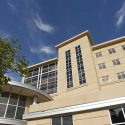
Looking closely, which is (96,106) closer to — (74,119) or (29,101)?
(74,119)

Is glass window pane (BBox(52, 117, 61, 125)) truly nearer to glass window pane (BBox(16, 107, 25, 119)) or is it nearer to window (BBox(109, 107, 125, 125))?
window (BBox(109, 107, 125, 125))

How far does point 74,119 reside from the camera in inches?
465

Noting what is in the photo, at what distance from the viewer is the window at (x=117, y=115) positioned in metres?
10.2

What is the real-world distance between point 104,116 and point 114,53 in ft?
68.4

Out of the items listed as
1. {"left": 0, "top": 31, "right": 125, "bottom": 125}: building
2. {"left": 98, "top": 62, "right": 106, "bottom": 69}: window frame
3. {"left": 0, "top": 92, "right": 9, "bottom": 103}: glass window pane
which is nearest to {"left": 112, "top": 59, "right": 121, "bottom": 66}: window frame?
{"left": 0, "top": 31, "right": 125, "bottom": 125}: building

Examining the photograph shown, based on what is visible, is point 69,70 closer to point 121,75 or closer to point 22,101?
point 121,75

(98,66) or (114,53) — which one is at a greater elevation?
(114,53)

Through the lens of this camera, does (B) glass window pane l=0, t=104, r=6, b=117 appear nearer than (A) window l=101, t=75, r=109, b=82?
Yes

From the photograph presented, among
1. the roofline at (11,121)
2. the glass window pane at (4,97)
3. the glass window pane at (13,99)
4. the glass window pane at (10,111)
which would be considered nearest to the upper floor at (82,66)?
the glass window pane at (13,99)

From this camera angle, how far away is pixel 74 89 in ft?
89.3

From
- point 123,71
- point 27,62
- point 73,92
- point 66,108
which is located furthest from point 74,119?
point 123,71

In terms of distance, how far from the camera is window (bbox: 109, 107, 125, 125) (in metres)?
10.2

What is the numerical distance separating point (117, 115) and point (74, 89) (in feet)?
55.4

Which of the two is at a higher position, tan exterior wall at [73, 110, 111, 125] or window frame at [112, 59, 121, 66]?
window frame at [112, 59, 121, 66]
